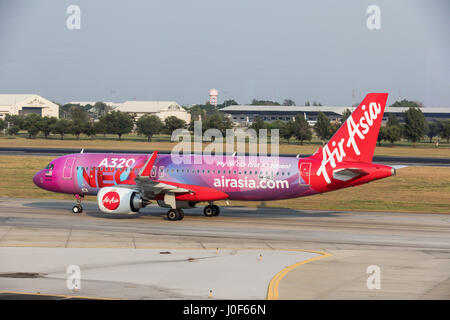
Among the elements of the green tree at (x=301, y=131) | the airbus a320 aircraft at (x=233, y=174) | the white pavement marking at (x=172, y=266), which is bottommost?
the white pavement marking at (x=172, y=266)

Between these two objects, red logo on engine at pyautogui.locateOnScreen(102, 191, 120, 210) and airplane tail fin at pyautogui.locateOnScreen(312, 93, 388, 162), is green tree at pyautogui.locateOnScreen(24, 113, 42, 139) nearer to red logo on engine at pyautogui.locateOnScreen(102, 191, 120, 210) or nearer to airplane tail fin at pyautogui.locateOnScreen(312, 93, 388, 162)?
red logo on engine at pyautogui.locateOnScreen(102, 191, 120, 210)

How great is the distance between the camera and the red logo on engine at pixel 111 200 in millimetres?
39153

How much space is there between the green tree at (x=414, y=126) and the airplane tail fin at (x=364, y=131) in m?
108

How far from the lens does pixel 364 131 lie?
39438 mm

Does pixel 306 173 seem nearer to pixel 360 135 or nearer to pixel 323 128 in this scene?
pixel 360 135

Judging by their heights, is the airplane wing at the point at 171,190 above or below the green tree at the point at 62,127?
below

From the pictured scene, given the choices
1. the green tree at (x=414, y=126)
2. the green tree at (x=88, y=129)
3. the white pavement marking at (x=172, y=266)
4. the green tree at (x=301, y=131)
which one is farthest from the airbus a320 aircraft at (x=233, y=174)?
the green tree at (x=414, y=126)

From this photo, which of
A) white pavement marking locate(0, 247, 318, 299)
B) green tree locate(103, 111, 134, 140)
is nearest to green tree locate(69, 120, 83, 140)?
green tree locate(103, 111, 134, 140)

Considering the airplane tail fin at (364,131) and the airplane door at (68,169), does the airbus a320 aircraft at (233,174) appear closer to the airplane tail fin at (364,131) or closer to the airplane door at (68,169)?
the airplane tail fin at (364,131)

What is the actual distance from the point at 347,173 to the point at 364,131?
2.97 meters

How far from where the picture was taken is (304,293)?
2173 cm

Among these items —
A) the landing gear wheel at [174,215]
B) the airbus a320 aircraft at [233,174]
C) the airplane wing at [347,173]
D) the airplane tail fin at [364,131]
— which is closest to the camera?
the airplane wing at [347,173]

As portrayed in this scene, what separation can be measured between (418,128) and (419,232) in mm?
111153

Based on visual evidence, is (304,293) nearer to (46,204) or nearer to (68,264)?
(68,264)
